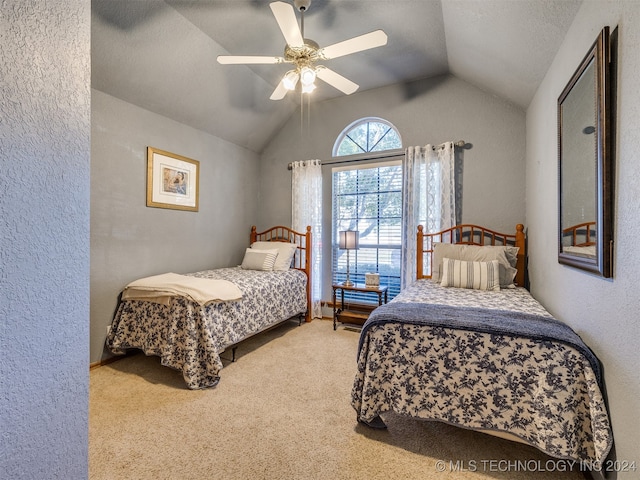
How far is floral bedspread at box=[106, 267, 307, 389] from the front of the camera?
230 cm

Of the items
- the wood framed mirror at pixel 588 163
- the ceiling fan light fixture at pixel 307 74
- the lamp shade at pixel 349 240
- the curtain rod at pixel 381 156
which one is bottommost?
the lamp shade at pixel 349 240

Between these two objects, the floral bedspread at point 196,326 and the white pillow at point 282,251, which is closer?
the floral bedspread at point 196,326

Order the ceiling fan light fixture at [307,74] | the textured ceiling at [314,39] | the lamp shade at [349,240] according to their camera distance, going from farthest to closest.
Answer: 1. the lamp shade at [349,240]
2. the ceiling fan light fixture at [307,74]
3. the textured ceiling at [314,39]

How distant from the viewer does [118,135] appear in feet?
9.39

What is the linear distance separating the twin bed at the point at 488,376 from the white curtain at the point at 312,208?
2299 mm

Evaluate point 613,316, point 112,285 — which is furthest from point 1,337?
point 112,285

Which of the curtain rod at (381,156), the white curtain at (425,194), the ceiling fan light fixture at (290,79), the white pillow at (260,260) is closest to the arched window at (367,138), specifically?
the curtain rod at (381,156)

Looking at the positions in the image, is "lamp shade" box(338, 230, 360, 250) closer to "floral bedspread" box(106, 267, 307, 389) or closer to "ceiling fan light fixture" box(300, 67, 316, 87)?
"floral bedspread" box(106, 267, 307, 389)

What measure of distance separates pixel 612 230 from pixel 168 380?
2.96m

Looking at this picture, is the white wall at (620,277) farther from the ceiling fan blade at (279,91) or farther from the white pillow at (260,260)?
the white pillow at (260,260)

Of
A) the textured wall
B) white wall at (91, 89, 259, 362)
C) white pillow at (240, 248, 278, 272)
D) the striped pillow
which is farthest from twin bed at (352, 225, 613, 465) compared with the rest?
white wall at (91, 89, 259, 362)

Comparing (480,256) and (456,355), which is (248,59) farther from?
(480,256)

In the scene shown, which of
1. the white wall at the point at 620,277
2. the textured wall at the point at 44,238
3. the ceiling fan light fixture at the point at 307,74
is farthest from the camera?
the ceiling fan light fixture at the point at 307,74

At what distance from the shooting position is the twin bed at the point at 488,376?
4.50 feet
